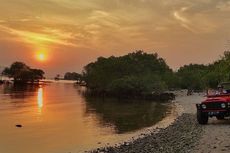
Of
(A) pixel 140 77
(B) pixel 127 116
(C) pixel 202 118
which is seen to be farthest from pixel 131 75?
→ (C) pixel 202 118

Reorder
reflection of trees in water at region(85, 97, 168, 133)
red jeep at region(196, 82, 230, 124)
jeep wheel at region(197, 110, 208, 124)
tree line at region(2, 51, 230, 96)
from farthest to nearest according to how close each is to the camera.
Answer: tree line at region(2, 51, 230, 96)
reflection of trees in water at region(85, 97, 168, 133)
jeep wheel at region(197, 110, 208, 124)
red jeep at region(196, 82, 230, 124)

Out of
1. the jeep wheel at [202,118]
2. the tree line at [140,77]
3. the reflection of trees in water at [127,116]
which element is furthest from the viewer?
the tree line at [140,77]

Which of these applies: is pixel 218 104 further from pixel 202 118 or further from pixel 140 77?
pixel 140 77

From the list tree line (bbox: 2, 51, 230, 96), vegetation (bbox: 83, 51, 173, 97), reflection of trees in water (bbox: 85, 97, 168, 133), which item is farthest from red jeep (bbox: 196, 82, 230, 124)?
vegetation (bbox: 83, 51, 173, 97)

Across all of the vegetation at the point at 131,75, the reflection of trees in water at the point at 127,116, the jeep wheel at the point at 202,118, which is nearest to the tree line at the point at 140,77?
the vegetation at the point at 131,75

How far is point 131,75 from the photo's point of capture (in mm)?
137750

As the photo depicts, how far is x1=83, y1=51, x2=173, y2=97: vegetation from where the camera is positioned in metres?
129

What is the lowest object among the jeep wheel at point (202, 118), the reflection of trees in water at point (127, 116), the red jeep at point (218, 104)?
the reflection of trees in water at point (127, 116)

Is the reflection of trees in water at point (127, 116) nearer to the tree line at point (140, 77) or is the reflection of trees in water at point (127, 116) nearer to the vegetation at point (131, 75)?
the tree line at point (140, 77)

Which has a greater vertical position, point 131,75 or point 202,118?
point 131,75

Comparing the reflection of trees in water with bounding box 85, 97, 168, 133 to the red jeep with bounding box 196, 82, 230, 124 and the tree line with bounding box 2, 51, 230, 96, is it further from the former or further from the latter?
the tree line with bounding box 2, 51, 230, 96

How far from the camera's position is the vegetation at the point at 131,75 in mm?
129375

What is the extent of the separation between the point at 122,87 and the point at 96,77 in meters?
24.7

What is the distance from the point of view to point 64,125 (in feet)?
166
